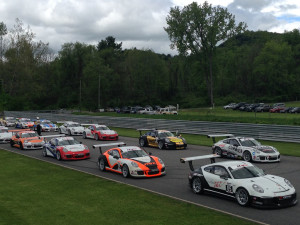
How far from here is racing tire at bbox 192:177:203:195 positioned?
13.6m

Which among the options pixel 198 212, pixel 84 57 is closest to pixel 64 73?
pixel 84 57

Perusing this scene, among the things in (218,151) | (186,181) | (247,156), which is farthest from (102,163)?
(247,156)

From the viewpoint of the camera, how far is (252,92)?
108 meters

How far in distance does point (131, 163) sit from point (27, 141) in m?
14.2

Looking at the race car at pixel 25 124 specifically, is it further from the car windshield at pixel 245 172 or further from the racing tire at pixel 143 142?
the car windshield at pixel 245 172

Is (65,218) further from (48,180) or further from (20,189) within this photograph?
(48,180)

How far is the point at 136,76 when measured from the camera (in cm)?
9906

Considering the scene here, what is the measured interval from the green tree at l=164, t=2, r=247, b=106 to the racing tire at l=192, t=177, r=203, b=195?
60.9 m

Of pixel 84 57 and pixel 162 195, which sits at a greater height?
pixel 84 57

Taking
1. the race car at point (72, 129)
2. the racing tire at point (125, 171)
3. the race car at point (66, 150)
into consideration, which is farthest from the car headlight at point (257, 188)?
the race car at point (72, 129)

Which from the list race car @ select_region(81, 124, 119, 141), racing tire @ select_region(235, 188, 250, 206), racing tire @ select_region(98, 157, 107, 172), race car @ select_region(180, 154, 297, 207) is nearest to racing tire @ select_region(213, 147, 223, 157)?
racing tire @ select_region(98, 157, 107, 172)

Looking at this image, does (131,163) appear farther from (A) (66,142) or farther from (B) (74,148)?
(A) (66,142)

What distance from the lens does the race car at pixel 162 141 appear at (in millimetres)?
26484

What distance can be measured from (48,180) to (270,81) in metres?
90.0
